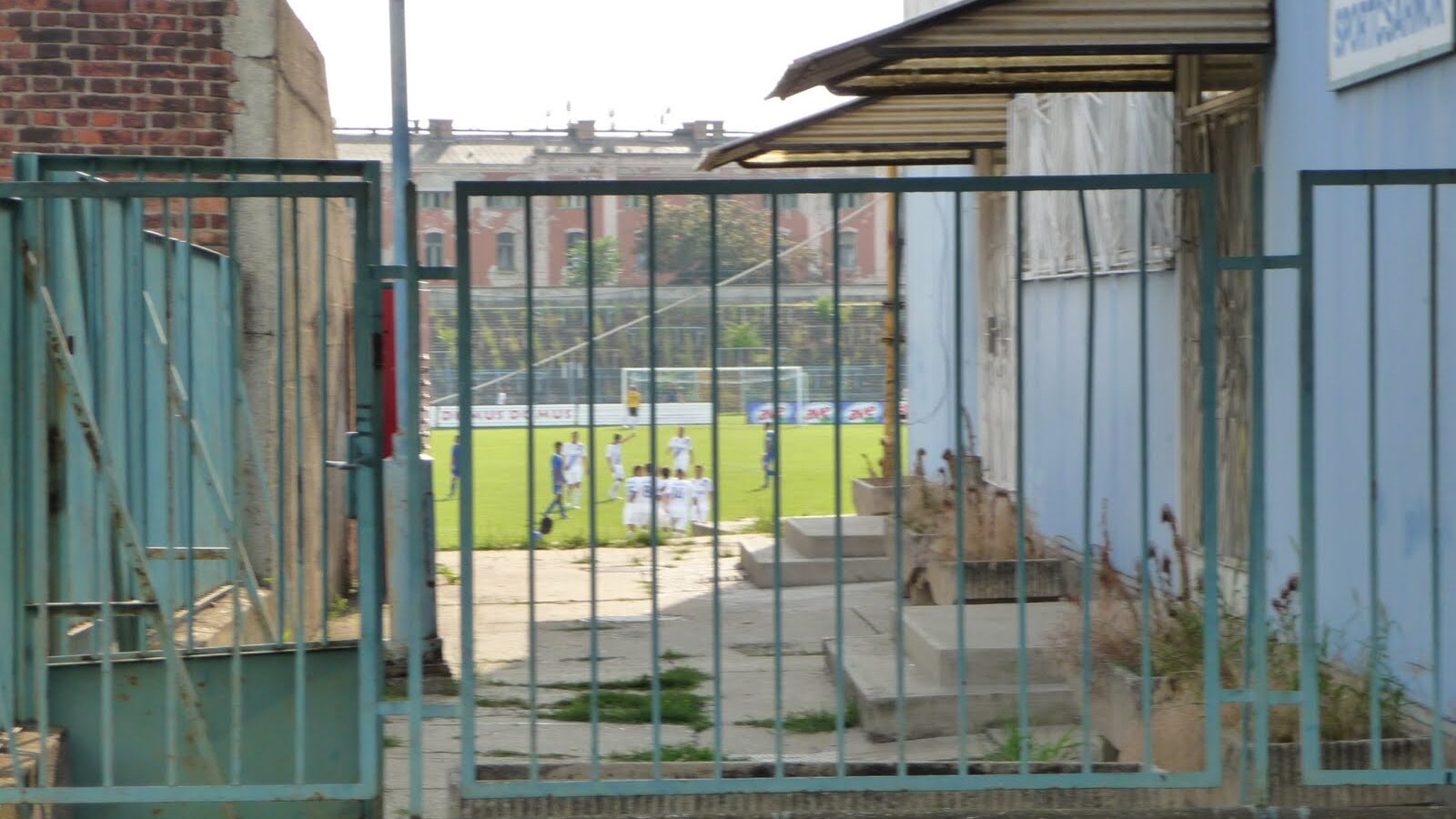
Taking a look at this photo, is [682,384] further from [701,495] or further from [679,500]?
[701,495]

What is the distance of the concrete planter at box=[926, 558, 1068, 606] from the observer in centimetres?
957

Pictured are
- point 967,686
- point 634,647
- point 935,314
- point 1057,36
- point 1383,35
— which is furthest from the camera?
point 935,314

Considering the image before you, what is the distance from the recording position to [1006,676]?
7.91 metres

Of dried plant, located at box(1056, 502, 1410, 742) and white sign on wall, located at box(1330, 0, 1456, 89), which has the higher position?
white sign on wall, located at box(1330, 0, 1456, 89)

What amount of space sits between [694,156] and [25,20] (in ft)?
212

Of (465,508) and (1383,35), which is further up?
(1383,35)

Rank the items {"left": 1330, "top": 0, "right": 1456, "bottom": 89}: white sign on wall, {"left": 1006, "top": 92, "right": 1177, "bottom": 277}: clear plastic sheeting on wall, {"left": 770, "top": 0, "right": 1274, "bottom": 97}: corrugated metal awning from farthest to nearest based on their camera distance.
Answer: {"left": 1006, "top": 92, "right": 1177, "bottom": 277}: clear plastic sheeting on wall → {"left": 770, "top": 0, "right": 1274, "bottom": 97}: corrugated metal awning → {"left": 1330, "top": 0, "right": 1456, "bottom": 89}: white sign on wall

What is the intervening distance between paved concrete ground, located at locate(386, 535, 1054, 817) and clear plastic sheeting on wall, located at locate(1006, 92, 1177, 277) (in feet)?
8.65

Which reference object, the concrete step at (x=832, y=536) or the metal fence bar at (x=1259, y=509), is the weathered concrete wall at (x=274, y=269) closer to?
the concrete step at (x=832, y=536)

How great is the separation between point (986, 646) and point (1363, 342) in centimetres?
229

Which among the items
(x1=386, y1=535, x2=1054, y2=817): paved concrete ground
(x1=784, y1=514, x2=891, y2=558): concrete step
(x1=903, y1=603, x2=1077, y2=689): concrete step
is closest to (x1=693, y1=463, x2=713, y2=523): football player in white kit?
(x1=386, y1=535, x2=1054, y2=817): paved concrete ground

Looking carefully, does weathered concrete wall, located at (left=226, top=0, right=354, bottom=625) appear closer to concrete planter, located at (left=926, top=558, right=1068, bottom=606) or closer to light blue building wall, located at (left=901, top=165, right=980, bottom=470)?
concrete planter, located at (left=926, top=558, right=1068, bottom=606)

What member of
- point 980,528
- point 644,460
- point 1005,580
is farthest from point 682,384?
point 644,460

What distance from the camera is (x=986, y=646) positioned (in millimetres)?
8008
